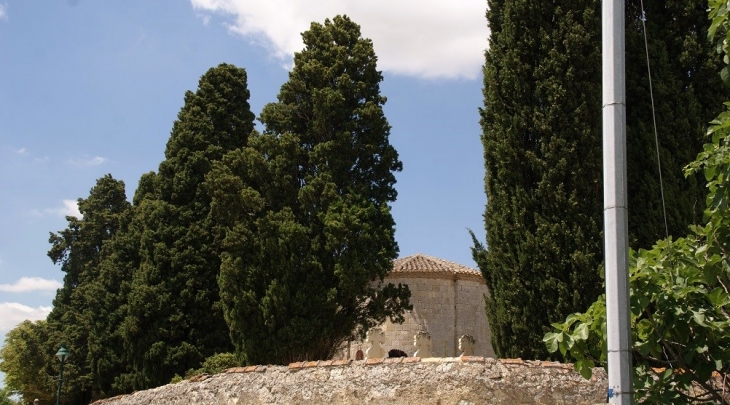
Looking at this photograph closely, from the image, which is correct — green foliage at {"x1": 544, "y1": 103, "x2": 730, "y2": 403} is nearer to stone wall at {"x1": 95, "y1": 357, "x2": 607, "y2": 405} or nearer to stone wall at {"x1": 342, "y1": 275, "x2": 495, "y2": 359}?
stone wall at {"x1": 95, "y1": 357, "x2": 607, "y2": 405}

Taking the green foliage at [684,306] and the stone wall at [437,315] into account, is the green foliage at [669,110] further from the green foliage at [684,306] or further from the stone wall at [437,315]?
the stone wall at [437,315]

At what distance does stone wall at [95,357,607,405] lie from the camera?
11.4 m

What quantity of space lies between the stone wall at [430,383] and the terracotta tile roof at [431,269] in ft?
44.4

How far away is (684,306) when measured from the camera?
278 inches

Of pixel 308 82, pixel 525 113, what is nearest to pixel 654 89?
pixel 525 113

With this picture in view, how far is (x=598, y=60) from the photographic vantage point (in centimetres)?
1555

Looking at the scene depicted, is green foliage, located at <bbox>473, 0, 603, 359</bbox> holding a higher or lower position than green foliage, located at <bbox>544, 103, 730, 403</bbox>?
higher

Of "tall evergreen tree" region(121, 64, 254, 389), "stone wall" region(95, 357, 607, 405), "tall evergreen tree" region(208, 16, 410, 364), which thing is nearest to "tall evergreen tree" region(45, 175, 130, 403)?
"tall evergreen tree" region(121, 64, 254, 389)

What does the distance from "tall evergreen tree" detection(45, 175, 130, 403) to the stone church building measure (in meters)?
15.0

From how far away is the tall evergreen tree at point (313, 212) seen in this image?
59.2ft

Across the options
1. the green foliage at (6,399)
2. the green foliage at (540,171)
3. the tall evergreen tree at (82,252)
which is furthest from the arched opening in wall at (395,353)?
the green foliage at (6,399)

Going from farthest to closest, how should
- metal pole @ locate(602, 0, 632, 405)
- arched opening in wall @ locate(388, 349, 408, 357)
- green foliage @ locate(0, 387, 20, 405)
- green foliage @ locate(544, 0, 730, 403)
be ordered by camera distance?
green foliage @ locate(0, 387, 20, 405)
arched opening in wall @ locate(388, 349, 408, 357)
green foliage @ locate(544, 0, 730, 403)
metal pole @ locate(602, 0, 632, 405)

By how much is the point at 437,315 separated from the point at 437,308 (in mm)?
240

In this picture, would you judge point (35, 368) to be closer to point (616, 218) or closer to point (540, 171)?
point (540, 171)
